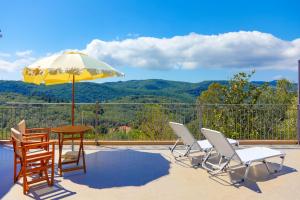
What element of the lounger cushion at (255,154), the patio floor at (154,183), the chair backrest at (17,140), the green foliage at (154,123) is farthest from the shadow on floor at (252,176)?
the green foliage at (154,123)

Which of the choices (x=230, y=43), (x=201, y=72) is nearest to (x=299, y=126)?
(x=230, y=43)

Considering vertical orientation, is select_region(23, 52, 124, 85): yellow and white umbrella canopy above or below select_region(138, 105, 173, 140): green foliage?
above

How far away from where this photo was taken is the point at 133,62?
59.6 ft

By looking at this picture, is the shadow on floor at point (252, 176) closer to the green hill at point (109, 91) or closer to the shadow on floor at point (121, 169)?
the shadow on floor at point (121, 169)

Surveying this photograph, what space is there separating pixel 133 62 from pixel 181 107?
949 cm

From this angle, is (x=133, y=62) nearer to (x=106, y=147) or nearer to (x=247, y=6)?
(x=247, y=6)

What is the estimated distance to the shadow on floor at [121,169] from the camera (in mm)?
5109

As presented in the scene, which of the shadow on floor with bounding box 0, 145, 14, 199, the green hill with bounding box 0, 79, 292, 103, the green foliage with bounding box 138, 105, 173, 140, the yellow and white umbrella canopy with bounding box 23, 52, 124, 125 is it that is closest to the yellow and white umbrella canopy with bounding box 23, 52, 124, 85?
the yellow and white umbrella canopy with bounding box 23, 52, 124, 125

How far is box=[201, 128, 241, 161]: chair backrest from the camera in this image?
514cm

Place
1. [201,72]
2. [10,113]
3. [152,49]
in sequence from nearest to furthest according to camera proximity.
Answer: [10,113], [152,49], [201,72]

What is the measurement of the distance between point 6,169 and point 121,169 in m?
2.26

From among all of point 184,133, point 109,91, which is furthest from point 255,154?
point 109,91

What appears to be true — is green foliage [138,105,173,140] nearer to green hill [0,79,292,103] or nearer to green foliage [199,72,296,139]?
green foliage [199,72,296,139]

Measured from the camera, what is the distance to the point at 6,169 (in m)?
5.89
